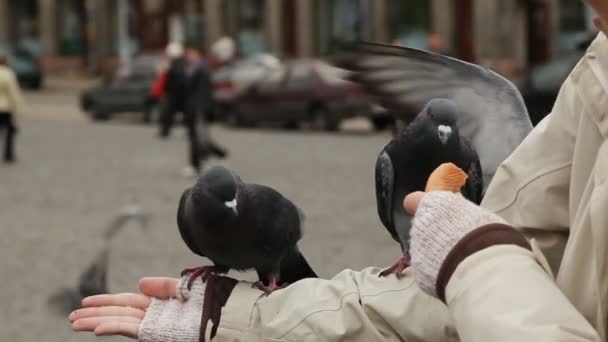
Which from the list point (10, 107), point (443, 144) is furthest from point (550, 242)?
point (10, 107)

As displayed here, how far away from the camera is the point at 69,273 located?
951cm

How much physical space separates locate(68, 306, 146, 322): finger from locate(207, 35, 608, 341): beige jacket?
0.42 ft

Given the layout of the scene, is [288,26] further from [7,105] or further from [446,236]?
[446,236]

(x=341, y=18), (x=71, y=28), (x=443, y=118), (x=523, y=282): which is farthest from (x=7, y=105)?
(x=71, y=28)

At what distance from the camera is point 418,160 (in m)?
2.69

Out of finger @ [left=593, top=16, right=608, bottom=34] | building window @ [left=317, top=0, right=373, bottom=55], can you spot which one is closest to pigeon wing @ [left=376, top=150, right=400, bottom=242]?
finger @ [left=593, top=16, right=608, bottom=34]

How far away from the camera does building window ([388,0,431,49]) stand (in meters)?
37.9

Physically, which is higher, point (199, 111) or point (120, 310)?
point (120, 310)

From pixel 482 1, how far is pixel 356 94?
3329 cm

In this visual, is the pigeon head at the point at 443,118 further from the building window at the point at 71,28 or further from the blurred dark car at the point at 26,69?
the building window at the point at 71,28

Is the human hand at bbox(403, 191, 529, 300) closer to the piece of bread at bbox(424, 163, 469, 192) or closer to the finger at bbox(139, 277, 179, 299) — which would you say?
the piece of bread at bbox(424, 163, 469, 192)

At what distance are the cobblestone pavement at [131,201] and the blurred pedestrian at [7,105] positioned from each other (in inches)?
12.2

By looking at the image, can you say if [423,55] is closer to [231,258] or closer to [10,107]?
[231,258]

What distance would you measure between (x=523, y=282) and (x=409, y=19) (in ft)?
121
